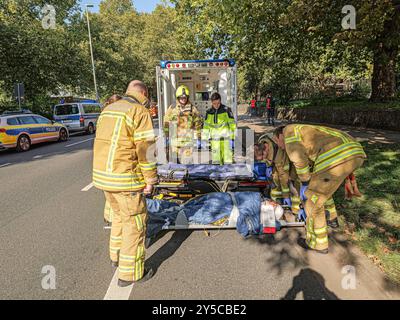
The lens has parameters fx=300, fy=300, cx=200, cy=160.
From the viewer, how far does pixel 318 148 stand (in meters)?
3.45

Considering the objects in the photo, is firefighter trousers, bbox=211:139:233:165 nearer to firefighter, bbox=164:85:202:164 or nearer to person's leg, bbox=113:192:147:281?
firefighter, bbox=164:85:202:164

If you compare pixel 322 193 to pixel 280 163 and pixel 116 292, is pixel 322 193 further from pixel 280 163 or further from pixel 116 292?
pixel 116 292

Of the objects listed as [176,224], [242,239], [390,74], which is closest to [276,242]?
[242,239]

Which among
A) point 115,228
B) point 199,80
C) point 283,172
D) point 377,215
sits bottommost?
point 377,215

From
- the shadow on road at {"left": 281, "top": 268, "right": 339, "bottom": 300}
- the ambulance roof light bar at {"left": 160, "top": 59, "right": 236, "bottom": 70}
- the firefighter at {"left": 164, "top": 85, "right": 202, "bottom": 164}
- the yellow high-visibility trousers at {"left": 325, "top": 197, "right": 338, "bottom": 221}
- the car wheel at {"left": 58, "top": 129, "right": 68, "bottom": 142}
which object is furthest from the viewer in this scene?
the car wheel at {"left": 58, "top": 129, "right": 68, "bottom": 142}

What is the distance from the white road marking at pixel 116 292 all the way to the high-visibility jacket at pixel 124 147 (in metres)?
0.95

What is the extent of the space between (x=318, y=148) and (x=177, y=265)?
207 centimetres

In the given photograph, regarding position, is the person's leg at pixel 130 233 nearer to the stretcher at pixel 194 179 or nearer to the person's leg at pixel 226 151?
the stretcher at pixel 194 179

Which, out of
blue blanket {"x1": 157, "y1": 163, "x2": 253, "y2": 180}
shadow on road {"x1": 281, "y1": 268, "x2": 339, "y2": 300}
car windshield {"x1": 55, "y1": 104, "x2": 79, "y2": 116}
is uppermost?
car windshield {"x1": 55, "y1": 104, "x2": 79, "y2": 116}

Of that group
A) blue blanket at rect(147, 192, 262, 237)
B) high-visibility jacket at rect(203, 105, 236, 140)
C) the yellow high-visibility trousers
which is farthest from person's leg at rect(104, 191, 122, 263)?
high-visibility jacket at rect(203, 105, 236, 140)

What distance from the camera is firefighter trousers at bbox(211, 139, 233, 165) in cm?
662

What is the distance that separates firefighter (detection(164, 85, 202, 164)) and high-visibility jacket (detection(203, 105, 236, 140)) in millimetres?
424

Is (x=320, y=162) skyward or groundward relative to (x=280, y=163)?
skyward

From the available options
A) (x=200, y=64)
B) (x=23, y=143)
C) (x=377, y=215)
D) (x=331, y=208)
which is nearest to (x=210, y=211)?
(x=331, y=208)
